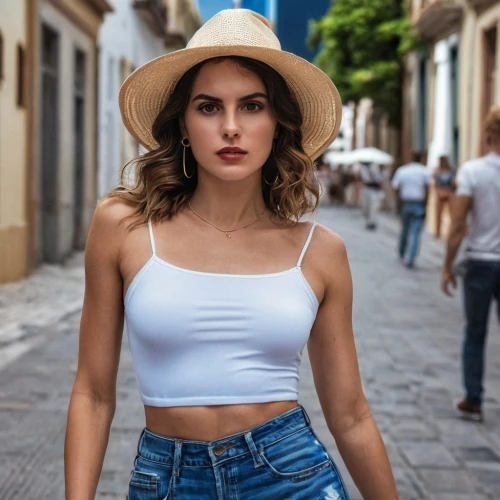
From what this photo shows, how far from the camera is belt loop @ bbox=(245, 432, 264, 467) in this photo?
2.31 meters

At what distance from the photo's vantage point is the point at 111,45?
2402cm

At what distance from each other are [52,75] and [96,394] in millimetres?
15710

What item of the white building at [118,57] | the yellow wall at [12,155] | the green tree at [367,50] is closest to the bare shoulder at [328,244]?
the yellow wall at [12,155]

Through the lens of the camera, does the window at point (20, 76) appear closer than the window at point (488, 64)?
Yes

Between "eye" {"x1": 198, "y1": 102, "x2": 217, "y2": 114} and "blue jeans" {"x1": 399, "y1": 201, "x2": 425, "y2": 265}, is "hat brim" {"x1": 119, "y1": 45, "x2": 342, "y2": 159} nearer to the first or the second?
"eye" {"x1": 198, "y1": 102, "x2": 217, "y2": 114}

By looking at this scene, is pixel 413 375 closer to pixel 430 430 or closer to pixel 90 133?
pixel 430 430

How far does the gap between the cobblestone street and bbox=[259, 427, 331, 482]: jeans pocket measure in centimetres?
271

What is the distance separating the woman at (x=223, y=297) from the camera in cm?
232

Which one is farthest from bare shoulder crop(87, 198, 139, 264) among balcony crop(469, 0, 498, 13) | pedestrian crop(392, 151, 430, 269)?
balcony crop(469, 0, 498, 13)

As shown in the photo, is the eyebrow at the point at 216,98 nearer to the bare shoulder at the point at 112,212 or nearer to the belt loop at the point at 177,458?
the bare shoulder at the point at 112,212

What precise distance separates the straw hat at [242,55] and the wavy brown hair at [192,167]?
1.4 inches

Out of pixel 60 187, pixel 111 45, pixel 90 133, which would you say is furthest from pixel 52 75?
pixel 111 45

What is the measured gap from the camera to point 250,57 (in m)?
2.50

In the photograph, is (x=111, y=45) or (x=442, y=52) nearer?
(x=111, y=45)
